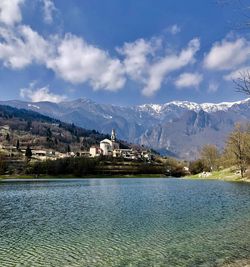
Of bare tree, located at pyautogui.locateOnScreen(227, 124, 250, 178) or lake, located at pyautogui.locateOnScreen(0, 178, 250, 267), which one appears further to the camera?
bare tree, located at pyautogui.locateOnScreen(227, 124, 250, 178)

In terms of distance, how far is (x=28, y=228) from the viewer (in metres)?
43.1

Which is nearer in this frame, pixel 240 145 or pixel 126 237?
pixel 126 237

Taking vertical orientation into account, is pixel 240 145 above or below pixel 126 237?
above

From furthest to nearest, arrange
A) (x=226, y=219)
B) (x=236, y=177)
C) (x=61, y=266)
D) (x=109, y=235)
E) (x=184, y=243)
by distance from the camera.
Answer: (x=236, y=177)
(x=226, y=219)
(x=109, y=235)
(x=184, y=243)
(x=61, y=266)

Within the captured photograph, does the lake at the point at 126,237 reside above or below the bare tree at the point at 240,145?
→ below

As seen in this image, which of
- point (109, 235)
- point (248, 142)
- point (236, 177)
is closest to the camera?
point (109, 235)

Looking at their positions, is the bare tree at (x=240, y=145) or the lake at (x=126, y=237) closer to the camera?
the lake at (x=126, y=237)

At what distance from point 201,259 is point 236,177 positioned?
5536 inches

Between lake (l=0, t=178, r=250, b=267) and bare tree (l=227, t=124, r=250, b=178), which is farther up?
bare tree (l=227, t=124, r=250, b=178)

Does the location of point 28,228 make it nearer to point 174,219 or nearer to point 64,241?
point 64,241

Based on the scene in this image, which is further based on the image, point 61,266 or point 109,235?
point 109,235

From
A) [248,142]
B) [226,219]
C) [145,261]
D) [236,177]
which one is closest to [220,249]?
[145,261]

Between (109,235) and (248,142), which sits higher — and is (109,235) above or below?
below

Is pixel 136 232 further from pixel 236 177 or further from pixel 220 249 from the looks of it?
pixel 236 177
